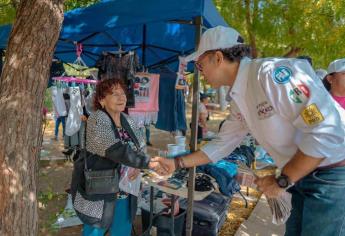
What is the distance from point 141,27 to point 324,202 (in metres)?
3.99

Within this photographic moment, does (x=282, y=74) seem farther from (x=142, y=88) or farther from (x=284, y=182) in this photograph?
(x=142, y=88)

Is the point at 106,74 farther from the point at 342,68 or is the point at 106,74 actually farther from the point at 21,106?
the point at 342,68

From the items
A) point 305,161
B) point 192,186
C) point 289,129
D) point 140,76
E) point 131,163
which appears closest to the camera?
point 305,161

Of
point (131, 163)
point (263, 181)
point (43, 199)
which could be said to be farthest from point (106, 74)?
point (263, 181)

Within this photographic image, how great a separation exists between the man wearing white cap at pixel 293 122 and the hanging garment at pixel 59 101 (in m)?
3.68

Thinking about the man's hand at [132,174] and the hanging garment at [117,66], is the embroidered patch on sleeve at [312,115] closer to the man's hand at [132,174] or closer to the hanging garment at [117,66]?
the man's hand at [132,174]

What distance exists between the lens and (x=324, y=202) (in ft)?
4.89

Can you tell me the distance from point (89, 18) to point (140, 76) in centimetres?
169

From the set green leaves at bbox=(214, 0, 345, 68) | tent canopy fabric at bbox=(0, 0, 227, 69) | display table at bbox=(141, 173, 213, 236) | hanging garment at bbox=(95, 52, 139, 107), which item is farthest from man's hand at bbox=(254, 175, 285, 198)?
green leaves at bbox=(214, 0, 345, 68)

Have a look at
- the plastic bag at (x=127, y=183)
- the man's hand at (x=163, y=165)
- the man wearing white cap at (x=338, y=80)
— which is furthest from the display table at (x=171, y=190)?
the man wearing white cap at (x=338, y=80)

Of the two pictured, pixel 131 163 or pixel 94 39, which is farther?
pixel 94 39

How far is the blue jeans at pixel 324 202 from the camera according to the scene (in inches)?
57.8

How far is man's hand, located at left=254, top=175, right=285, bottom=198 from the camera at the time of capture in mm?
1469

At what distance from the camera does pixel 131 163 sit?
7.57 ft
